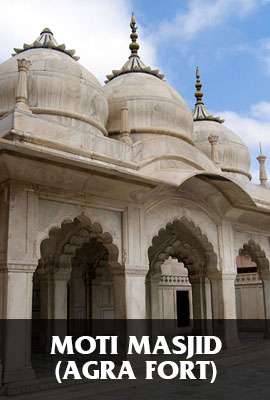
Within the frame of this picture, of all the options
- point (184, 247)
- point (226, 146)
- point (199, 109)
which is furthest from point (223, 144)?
point (184, 247)

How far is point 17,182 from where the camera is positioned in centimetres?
661

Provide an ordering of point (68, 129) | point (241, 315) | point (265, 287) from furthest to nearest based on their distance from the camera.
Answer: point (241, 315) < point (265, 287) < point (68, 129)

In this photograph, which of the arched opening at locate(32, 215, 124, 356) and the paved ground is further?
the arched opening at locate(32, 215, 124, 356)

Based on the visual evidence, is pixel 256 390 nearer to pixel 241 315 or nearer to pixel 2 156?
pixel 2 156

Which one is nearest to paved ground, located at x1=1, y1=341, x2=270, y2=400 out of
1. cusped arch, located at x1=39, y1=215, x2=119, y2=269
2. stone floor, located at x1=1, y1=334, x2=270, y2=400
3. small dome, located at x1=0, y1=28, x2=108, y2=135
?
stone floor, located at x1=1, y1=334, x2=270, y2=400

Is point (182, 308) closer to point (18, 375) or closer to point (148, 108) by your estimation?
point (148, 108)

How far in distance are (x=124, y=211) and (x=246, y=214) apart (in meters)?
3.50

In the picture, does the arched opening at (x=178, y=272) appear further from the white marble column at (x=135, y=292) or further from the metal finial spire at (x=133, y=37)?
the metal finial spire at (x=133, y=37)

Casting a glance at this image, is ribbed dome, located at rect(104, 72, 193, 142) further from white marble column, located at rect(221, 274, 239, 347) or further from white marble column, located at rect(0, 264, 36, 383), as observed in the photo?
white marble column, located at rect(0, 264, 36, 383)

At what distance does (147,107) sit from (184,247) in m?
3.46

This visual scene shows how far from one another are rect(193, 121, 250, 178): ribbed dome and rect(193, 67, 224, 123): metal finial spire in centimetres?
26

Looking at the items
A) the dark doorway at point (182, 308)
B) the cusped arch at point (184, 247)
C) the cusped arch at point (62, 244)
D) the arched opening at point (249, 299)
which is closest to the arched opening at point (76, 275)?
the cusped arch at point (62, 244)

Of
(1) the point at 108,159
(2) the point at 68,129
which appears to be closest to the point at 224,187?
(1) the point at 108,159

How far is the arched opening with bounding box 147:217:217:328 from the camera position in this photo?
9805mm
